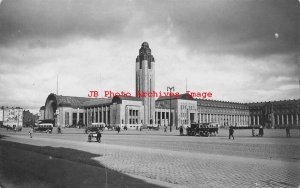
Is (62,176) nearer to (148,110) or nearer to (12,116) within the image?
(12,116)

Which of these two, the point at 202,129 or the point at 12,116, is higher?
the point at 12,116

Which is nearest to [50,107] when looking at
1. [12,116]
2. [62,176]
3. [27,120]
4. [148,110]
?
[27,120]

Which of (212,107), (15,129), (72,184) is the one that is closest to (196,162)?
(72,184)

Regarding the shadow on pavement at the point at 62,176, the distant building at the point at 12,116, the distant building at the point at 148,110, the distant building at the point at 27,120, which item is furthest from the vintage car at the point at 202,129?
the distant building at the point at 27,120

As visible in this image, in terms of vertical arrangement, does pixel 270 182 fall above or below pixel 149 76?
below

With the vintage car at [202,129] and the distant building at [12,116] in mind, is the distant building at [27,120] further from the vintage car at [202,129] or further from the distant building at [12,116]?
the vintage car at [202,129]

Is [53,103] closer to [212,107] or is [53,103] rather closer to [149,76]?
[149,76]

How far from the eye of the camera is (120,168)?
1086 centimetres

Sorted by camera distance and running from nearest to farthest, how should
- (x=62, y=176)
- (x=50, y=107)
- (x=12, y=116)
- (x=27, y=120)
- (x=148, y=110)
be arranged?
(x=62, y=176) → (x=12, y=116) → (x=148, y=110) → (x=50, y=107) → (x=27, y=120)

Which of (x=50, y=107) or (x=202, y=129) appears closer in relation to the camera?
(x=202, y=129)

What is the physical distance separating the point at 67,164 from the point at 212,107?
389 ft

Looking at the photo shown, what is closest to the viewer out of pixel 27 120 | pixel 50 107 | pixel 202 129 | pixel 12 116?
pixel 202 129

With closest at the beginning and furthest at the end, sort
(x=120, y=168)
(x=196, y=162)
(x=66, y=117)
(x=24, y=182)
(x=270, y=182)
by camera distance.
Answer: (x=270, y=182), (x=24, y=182), (x=120, y=168), (x=196, y=162), (x=66, y=117)

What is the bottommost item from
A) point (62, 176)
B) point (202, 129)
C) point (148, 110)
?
point (62, 176)
